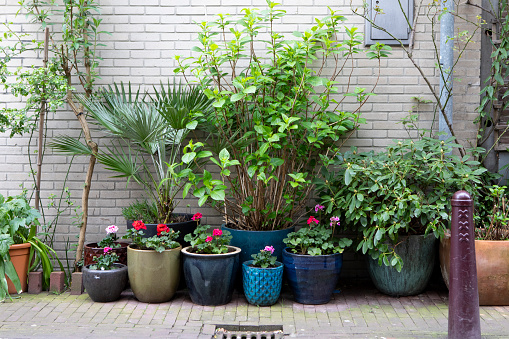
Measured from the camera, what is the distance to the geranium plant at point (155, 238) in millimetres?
4055

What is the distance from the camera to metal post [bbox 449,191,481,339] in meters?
3.15

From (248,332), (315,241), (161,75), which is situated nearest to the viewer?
(248,332)

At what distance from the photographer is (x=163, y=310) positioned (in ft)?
13.1

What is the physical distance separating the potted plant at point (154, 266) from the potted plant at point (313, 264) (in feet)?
3.20

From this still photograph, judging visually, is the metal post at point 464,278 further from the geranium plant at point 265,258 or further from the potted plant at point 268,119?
the geranium plant at point 265,258

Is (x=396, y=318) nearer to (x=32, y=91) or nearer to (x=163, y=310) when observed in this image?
(x=163, y=310)

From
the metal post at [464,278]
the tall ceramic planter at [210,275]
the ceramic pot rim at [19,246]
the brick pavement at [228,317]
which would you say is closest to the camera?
the metal post at [464,278]

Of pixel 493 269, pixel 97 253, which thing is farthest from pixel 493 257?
pixel 97 253

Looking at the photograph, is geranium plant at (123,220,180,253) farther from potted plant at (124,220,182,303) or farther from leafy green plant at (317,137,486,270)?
leafy green plant at (317,137,486,270)

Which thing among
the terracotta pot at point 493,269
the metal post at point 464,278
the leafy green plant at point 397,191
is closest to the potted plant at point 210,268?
the leafy green plant at point 397,191

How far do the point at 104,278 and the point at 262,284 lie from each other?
4.41 ft

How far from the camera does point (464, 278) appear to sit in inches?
124

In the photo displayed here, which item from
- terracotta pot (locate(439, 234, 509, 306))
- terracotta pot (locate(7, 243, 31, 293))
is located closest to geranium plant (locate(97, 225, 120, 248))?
terracotta pot (locate(7, 243, 31, 293))

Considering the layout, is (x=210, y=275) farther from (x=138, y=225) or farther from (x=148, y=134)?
(x=148, y=134)
